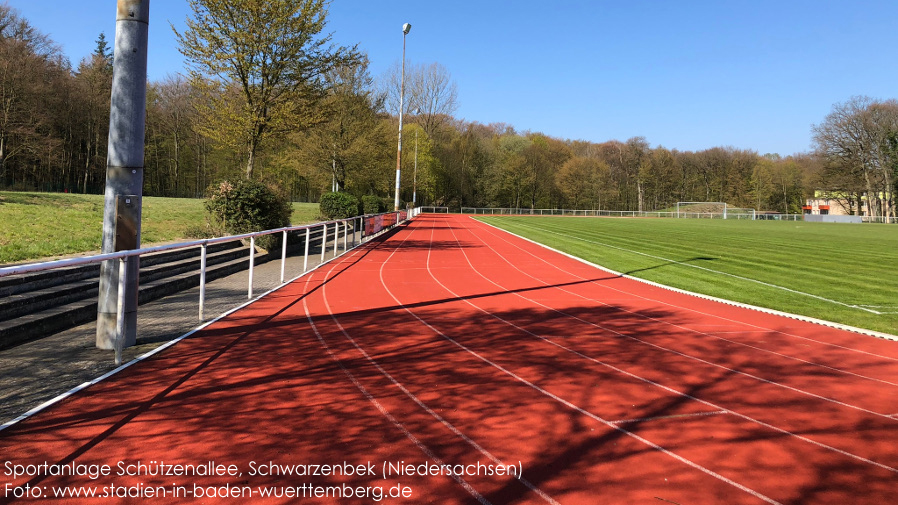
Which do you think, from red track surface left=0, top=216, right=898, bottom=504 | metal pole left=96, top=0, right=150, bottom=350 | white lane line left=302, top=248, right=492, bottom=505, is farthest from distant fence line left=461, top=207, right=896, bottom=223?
white lane line left=302, top=248, right=492, bottom=505

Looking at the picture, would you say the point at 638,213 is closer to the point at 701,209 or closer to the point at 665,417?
the point at 701,209

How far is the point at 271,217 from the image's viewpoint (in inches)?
640

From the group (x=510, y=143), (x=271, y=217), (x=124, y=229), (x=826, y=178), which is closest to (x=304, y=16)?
(x=271, y=217)

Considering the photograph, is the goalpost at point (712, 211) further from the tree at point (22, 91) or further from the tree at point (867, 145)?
the tree at point (22, 91)

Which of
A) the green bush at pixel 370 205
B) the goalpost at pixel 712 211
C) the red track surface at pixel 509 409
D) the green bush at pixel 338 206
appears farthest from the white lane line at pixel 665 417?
the goalpost at pixel 712 211

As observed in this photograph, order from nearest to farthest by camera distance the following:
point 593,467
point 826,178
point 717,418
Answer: point 593,467 < point 717,418 < point 826,178

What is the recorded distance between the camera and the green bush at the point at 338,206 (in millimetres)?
26688

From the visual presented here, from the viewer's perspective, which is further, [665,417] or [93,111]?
[93,111]

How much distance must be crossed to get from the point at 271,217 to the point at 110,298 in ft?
35.3

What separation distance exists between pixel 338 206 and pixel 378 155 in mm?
11098

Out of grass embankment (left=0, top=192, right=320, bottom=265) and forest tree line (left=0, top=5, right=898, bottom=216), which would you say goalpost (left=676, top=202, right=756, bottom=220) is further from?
grass embankment (left=0, top=192, right=320, bottom=265)

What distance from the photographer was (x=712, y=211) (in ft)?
275

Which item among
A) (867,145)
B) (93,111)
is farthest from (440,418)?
(867,145)

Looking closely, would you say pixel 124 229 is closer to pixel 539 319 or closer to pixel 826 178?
pixel 539 319
